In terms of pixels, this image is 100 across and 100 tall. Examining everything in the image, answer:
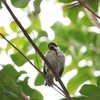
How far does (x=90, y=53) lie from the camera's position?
6.09ft

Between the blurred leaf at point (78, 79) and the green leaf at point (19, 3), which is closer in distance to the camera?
the green leaf at point (19, 3)

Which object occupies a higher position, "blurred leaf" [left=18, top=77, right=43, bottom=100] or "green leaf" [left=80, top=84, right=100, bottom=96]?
"blurred leaf" [left=18, top=77, right=43, bottom=100]

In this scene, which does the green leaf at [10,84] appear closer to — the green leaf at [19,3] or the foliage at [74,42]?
the green leaf at [19,3]

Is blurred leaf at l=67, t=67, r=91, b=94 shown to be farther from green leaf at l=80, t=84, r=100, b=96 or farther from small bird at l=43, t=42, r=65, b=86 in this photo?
green leaf at l=80, t=84, r=100, b=96

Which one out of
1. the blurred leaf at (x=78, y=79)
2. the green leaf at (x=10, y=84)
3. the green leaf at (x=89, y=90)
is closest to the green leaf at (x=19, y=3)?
the green leaf at (x=10, y=84)

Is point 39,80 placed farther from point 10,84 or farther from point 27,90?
point 10,84

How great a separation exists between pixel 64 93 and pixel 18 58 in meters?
0.47

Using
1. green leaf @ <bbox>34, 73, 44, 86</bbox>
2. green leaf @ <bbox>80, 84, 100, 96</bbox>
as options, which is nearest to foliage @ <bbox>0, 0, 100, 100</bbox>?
green leaf @ <bbox>34, 73, 44, 86</bbox>

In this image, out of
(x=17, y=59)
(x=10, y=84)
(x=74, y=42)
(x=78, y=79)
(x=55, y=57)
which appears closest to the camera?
(x=10, y=84)

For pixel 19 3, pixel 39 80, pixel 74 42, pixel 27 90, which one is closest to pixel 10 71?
pixel 27 90

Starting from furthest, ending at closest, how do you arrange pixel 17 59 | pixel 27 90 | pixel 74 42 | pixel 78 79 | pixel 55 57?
1. pixel 74 42
2. pixel 78 79
3. pixel 55 57
4. pixel 17 59
5. pixel 27 90

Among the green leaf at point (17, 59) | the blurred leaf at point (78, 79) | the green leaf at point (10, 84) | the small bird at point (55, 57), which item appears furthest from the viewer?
the blurred leaf at point (78, 79)

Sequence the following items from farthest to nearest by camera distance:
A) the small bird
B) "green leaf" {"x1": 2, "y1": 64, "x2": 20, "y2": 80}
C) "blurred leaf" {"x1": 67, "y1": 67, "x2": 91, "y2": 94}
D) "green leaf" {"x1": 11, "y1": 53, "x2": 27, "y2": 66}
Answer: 1. "blurred leaf" {"x1": 67, "y1": 67, "x2": 91, "y2": 94}
2. the small bird
3. "green leaf" {"x1": 11, "y1": 53, "x2": 27, "y2": 66}
4. "green leaf" {"x1": 2, "y1": 64, "x2": 20, "y2": 80}

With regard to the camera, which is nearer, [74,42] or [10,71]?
[10,71]
